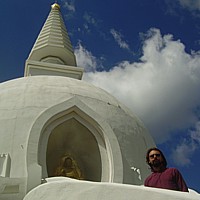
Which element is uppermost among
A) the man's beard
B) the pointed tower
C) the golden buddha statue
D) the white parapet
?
the pointed tower

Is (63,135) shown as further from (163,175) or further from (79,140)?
(163,175)

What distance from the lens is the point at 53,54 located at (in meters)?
20.8

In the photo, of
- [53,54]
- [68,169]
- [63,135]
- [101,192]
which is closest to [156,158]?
[101,192]

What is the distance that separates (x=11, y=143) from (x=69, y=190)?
17.6 feet

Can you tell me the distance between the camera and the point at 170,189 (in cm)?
527

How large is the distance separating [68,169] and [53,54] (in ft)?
33.0

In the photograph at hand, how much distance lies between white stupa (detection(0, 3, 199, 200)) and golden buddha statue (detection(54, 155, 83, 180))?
0.33ft

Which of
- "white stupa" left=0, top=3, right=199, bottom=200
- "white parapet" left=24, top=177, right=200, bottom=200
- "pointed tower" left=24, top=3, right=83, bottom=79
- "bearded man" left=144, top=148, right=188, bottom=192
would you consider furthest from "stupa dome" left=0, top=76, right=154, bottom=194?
"bearded man" left=144, top=148, right=188, bottom=192

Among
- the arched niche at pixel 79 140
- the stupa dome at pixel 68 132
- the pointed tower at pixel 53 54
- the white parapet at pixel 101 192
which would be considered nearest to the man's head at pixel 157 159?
the white parapet at pixel 101 192

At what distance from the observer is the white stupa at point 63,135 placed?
10.6 metres

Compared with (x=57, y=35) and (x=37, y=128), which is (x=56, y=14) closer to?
(x=57, y=35)

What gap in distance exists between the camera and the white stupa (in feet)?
34.8

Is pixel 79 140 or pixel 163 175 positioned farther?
pixel 79 140

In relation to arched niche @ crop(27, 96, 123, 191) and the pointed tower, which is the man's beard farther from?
the pointed tower
